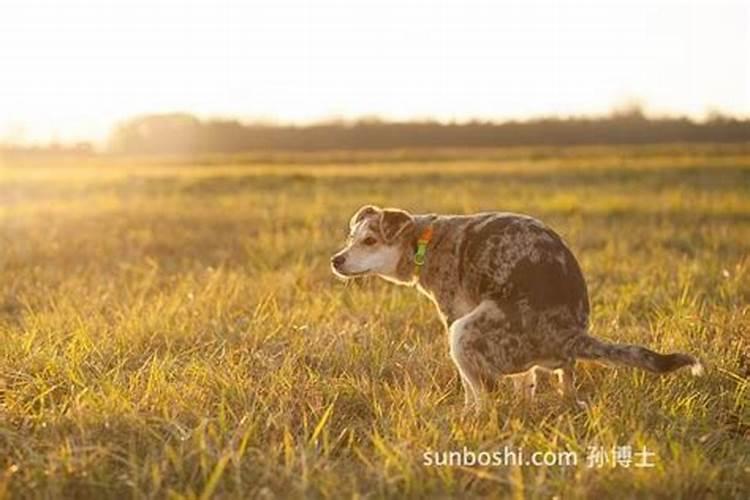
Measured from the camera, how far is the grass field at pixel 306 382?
4711mm

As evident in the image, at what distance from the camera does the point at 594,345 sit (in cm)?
571

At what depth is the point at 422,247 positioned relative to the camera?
6.70 meters

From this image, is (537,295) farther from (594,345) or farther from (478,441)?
(478,441)

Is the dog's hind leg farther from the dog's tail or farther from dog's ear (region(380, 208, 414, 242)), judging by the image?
dog's ear (region(380, 208, 414, 242))

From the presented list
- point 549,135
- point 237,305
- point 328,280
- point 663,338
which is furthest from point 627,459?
point 549,135

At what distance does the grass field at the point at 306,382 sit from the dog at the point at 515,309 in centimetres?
29

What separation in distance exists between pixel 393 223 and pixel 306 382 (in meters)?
1.52

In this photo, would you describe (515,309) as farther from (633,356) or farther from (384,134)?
(384,134)

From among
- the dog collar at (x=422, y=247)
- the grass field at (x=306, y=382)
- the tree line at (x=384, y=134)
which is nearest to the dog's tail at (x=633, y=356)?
the grass field at (x=306, y=382)

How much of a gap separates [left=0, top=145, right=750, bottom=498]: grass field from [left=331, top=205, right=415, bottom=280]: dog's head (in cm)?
60

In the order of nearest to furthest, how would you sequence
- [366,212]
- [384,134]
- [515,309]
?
[515,309] < [366,212] < [384,134]

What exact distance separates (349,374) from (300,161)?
39.7 metres

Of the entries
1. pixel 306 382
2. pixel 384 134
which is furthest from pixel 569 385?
pixel 384 134

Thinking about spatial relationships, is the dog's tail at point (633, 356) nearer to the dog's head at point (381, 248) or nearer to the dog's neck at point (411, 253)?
A: the dog's neck at point (411, 253)
